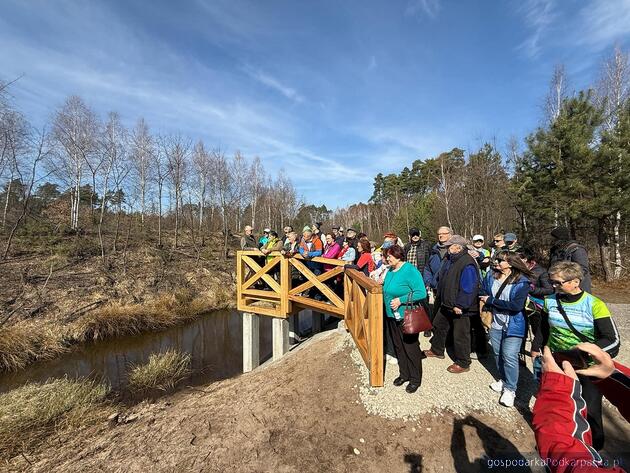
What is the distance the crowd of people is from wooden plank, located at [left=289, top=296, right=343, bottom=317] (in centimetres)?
95

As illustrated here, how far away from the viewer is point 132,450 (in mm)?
3730

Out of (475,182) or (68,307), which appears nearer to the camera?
(68,307)

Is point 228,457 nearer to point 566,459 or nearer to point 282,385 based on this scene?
point 282,385

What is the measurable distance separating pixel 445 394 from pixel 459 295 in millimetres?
1159

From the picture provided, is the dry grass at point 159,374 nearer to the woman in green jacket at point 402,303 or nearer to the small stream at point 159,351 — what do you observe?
the small stream at point 159,351

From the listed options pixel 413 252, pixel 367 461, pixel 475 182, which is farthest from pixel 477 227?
pixel 367 461

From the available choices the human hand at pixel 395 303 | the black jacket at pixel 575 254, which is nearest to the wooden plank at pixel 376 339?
the human hand at pixel 395 303

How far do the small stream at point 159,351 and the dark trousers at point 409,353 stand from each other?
5559mm

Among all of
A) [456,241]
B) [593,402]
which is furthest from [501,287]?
[593,402]

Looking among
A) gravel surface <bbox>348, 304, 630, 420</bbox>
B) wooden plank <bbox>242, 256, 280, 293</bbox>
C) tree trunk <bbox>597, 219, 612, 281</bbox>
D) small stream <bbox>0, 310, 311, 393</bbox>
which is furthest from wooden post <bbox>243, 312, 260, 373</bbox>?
tree trunk <bbox>597, 219, 612, 281</bbox>

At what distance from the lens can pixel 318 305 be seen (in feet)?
20.3

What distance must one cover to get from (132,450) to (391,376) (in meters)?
3.26

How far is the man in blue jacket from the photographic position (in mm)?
3797

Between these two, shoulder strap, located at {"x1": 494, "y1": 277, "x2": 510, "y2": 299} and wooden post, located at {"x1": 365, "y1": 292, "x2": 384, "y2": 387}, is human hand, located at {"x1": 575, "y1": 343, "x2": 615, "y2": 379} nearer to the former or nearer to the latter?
shoulder strap, located at {"x1": 494, "y1": 277, "x2": 510, "y2": 299}
